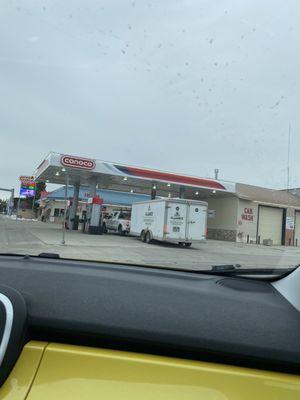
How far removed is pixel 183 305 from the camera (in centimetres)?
155

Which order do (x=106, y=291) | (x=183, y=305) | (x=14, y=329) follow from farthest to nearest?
(x=106, y=291), (x=183, y=305), (x=14, y=329)

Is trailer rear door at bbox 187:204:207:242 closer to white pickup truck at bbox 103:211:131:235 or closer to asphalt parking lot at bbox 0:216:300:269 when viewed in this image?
white pickup truck at bbox 103:211:131:235

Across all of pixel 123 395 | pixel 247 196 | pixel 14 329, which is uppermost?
pixel 247 196

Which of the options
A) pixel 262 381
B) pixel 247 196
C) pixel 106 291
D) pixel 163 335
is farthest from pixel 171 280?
pixel 247 196

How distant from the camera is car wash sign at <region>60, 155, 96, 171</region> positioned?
29.1m

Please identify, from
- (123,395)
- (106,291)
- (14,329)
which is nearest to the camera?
(123,395)

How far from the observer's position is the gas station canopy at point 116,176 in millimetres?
29750

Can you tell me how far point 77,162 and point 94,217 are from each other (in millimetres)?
4166

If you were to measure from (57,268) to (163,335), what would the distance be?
91 centimetres

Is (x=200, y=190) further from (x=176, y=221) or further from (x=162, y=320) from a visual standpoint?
(x=162, y=320)

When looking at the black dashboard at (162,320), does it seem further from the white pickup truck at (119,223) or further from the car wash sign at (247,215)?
the car wash sign at (247,215)

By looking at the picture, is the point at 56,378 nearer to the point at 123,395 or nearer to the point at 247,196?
the point at 123,395

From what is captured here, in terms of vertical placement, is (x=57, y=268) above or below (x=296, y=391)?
above

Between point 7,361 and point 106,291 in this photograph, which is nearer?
point 7,361
